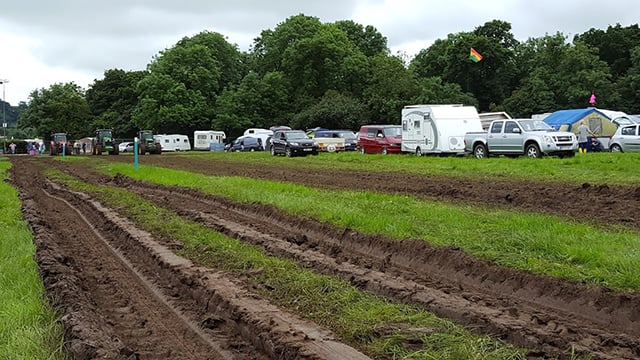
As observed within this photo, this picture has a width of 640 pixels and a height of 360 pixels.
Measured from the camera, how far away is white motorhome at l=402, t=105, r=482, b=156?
103 feet

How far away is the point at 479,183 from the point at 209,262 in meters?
10.3

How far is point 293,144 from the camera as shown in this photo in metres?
39.1

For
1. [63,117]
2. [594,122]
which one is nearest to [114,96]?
[63,117]

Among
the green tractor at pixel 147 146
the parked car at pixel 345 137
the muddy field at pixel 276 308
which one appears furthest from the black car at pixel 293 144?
the muddy field at pixel 276 308

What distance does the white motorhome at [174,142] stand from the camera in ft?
250

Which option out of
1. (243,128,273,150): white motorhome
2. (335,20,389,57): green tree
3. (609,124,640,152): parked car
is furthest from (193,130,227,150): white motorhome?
(609,124,640,152): parked car

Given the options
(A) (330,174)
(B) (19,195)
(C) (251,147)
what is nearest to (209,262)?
(B) (19,195)

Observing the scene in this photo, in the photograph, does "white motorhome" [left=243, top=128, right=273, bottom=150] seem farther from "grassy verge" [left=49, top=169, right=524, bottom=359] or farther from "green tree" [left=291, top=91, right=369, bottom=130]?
"grassy verge" [left=49, top=169, right=524, bottom=359]

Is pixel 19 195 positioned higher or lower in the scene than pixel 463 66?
lower

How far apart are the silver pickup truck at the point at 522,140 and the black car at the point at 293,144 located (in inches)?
451

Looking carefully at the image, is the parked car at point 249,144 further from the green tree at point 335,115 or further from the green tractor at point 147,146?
the green tree at point 335,115

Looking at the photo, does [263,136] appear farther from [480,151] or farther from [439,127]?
[480,151]

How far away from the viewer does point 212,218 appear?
44.4 feet

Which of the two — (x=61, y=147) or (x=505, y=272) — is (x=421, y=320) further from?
(x=61, y=147)
